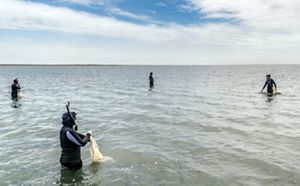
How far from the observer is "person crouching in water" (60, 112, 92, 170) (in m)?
10.1

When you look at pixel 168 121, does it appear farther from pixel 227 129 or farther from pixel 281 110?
pixel 281 110

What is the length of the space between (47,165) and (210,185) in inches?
235

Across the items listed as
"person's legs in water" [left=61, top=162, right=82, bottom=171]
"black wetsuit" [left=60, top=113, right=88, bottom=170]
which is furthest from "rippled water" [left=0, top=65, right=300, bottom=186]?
"black wetsuit" [left=60, top=113, right=88, bottom=170]

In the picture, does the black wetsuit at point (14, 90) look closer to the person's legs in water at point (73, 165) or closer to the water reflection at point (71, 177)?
the water reflection at point (71, 177)

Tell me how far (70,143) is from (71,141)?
6.4 inches

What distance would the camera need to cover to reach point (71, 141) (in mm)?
10211

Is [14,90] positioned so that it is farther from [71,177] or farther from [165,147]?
[71,177]

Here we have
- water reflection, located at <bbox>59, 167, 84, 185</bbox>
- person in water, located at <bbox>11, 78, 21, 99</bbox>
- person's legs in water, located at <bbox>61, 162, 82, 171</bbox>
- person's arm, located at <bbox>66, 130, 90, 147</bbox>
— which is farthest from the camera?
person in water, located at <bbox>11, 78, 21, 99</bbox>

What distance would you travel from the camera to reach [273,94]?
110 ft

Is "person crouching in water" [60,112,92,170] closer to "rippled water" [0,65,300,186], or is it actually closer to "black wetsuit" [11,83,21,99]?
"rippled water" [0,65,300,186]

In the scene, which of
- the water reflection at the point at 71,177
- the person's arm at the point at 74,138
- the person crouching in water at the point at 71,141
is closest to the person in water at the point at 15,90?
the water reflection at the point at 71,177

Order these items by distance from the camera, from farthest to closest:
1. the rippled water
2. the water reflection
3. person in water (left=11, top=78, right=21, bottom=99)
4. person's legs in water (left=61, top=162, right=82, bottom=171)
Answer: person in water (left=11, top=78, right=21, bottom=99), person's legs in water (left=61, top=162, right=82, bottom=171), the rippled water, the water reflection

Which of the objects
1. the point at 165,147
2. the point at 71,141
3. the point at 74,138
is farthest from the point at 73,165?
the point at 165,147

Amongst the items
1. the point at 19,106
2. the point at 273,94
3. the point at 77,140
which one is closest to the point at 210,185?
the point at 77,140
